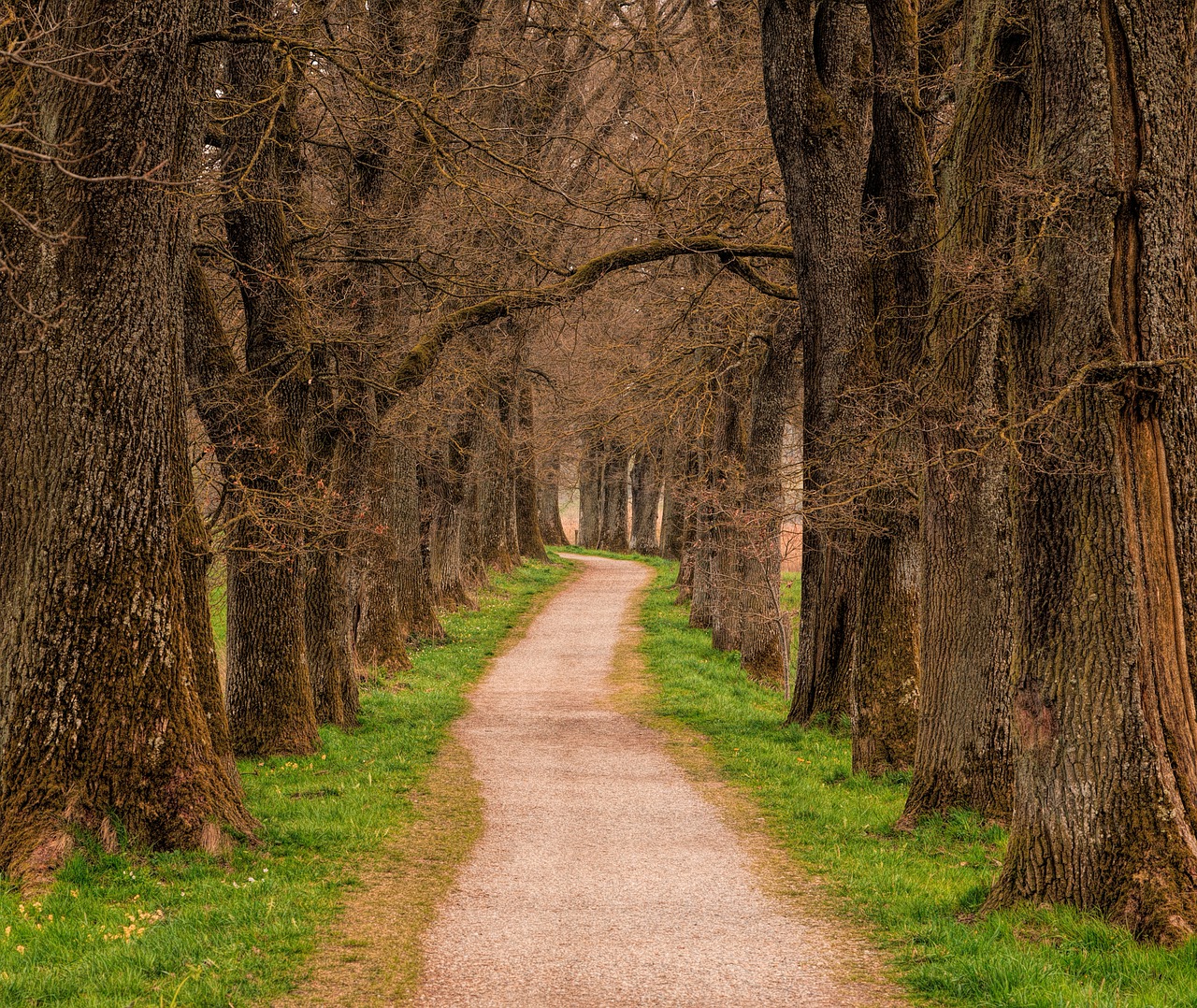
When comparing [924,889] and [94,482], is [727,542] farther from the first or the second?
[94,482]

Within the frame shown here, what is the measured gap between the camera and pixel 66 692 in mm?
6902

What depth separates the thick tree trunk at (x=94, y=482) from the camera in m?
6.89

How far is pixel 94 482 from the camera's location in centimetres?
707

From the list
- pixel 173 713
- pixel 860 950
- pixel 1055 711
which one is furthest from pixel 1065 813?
pixel 173 713

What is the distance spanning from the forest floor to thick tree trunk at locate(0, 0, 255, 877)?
1857 mm

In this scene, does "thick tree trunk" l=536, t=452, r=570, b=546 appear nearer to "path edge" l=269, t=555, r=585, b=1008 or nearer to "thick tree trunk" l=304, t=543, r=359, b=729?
"thick tree trunk" l=304, t=543, r=359, b=729

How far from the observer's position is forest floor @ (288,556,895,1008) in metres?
5.47

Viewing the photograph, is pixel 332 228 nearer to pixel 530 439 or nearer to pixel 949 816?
pixel 949 816

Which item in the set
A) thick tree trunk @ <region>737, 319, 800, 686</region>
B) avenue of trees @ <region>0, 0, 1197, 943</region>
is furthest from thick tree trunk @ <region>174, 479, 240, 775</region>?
thick tree trunk @ <region>737, 319, 800, 686</region>

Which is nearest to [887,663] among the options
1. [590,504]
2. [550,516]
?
[550,516]

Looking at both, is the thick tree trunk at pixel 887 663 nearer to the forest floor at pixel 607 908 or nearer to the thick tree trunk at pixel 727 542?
the forest floor at pixel 607 908

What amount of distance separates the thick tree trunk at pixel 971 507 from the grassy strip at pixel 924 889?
509mm

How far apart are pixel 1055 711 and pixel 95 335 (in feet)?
20.9

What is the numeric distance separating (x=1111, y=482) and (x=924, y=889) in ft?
9.50
